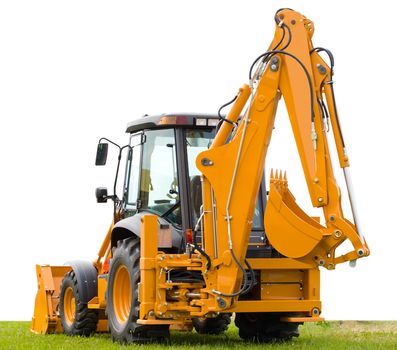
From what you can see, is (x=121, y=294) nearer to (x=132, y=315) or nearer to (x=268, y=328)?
(x=132, y=315)

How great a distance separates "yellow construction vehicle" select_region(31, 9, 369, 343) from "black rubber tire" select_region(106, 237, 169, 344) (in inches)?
0.6

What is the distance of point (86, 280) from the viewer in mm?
13578

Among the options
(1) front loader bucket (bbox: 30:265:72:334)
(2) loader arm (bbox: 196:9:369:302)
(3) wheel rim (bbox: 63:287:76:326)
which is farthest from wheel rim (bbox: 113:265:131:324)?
(1) front loader bucket (bbox: 30:265:72:334)

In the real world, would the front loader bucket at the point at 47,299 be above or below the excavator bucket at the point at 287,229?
below

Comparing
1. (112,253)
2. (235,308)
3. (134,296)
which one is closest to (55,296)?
(112,253)

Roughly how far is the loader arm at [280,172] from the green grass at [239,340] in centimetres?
116

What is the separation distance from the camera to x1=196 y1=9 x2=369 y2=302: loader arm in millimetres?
10195

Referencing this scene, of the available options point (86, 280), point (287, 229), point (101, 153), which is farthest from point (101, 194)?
point (287, 229)

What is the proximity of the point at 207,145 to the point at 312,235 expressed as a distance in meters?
2.23

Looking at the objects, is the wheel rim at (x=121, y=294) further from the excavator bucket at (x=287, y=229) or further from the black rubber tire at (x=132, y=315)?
the excavator bucket at (x=287, y=229)

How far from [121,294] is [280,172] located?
2.76m

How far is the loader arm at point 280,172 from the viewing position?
10.2 meters

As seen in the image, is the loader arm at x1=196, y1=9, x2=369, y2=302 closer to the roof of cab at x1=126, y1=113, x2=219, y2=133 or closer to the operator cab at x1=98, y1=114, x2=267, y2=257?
the operator cab at x1=98, y1=114, x2=267, y2=257

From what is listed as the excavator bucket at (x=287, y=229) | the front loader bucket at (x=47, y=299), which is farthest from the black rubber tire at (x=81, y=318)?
the excavator bucket at (x=287, y=229)
